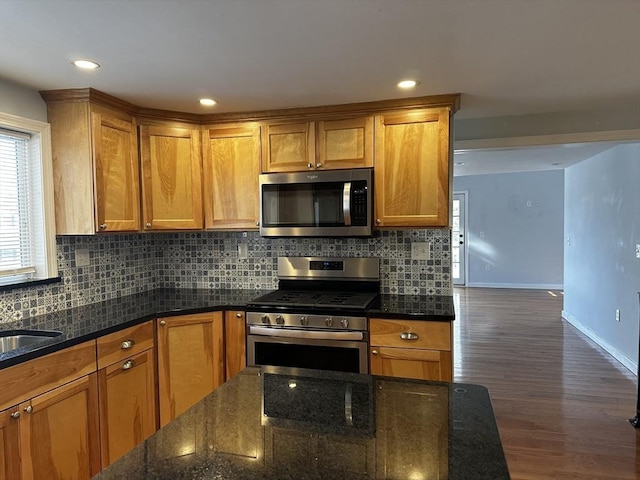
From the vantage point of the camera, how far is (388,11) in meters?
1.55

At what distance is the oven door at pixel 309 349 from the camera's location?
253cm

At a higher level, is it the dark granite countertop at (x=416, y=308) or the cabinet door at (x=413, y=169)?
the cabinet door at (x=413, y=169)

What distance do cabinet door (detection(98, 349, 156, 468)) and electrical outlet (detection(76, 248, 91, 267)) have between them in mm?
730

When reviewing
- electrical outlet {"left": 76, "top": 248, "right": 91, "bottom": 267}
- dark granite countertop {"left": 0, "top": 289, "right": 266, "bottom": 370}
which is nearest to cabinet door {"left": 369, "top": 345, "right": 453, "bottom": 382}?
Answer: dark granite countertop {"left": 0, "top": 289, "right": 266, "bottom": 370}

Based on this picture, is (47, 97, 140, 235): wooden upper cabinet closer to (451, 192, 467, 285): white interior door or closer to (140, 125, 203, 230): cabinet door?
(140, 125, 203, 230): cabinet door

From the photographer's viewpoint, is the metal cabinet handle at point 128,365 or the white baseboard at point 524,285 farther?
the white baseboard at point 524,285

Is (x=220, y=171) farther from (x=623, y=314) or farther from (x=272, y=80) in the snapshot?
(x=623, y=314)

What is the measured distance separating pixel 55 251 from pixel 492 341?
450cm

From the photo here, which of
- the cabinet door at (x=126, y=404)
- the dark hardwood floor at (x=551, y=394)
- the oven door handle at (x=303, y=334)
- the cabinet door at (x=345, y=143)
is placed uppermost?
the cabinet door at (x=345, y=143)

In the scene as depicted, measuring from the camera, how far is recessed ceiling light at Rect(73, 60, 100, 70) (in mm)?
1983

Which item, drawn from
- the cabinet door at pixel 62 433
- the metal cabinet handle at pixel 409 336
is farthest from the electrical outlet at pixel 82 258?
the metal cabinet handle at pixel 409 336

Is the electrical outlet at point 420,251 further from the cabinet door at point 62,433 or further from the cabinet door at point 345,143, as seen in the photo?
the cabinet door at point 62,433

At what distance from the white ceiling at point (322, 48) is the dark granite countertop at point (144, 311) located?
1.27m

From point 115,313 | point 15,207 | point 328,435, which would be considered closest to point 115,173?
point 15,207
